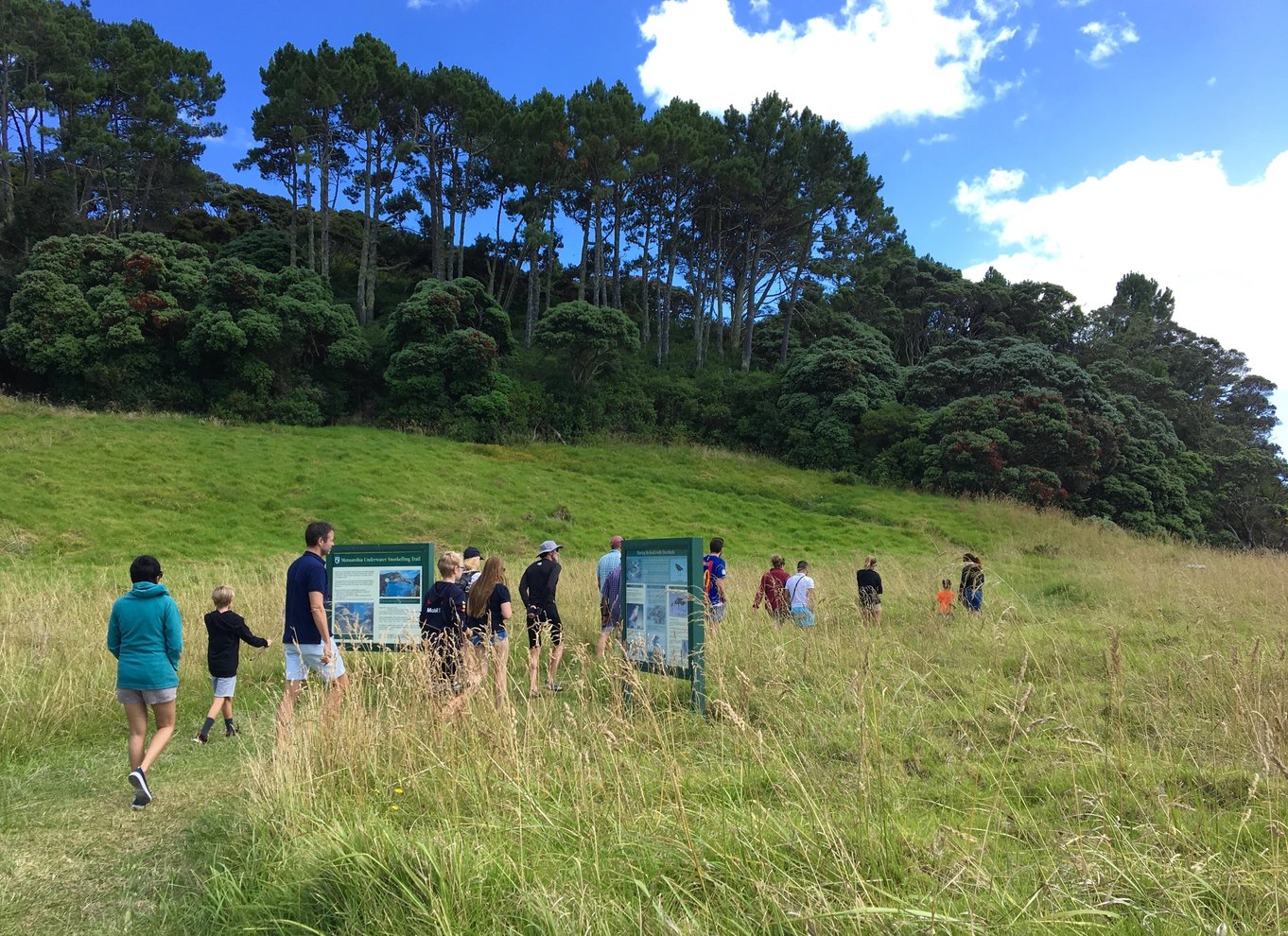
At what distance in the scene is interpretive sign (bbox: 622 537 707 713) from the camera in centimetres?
620

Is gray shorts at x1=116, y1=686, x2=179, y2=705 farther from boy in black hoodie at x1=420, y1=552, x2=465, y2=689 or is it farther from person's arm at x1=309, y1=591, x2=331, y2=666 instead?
boy in black hoodie at x1=420, y1=552, x2=465, y2=689

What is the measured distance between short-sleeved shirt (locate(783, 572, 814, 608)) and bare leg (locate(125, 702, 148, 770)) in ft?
24.2

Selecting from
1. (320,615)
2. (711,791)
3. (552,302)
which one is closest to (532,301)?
(552,302)

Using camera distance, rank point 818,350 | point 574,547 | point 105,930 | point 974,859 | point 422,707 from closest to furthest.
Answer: point 974,859, point 105,930, point 422,707, point 574,547, point 818,350

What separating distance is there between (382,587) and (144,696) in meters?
3.44

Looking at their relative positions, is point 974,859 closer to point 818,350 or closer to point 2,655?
point 2,655

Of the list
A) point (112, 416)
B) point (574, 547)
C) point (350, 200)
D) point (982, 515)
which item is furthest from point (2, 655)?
point (350, 200)

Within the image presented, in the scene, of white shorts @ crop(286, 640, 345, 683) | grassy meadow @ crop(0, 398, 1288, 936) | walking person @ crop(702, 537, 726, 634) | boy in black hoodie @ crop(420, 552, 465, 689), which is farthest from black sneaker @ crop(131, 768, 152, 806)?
walking person @ crop(702, 537, 726, 634)

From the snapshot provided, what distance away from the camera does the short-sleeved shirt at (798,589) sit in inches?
415

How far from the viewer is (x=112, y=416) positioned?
1239 inches

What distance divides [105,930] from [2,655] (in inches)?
222

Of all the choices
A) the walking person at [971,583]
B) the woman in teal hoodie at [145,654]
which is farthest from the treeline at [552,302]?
the woman in teal hoodie at [145,654]

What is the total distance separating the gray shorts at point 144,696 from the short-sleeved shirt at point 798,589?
723 centimetres

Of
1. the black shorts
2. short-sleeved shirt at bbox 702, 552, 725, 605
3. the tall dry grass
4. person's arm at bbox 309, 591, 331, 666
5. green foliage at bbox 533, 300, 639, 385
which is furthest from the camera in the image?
green foliage at bbox 533, 300, 639, 385
